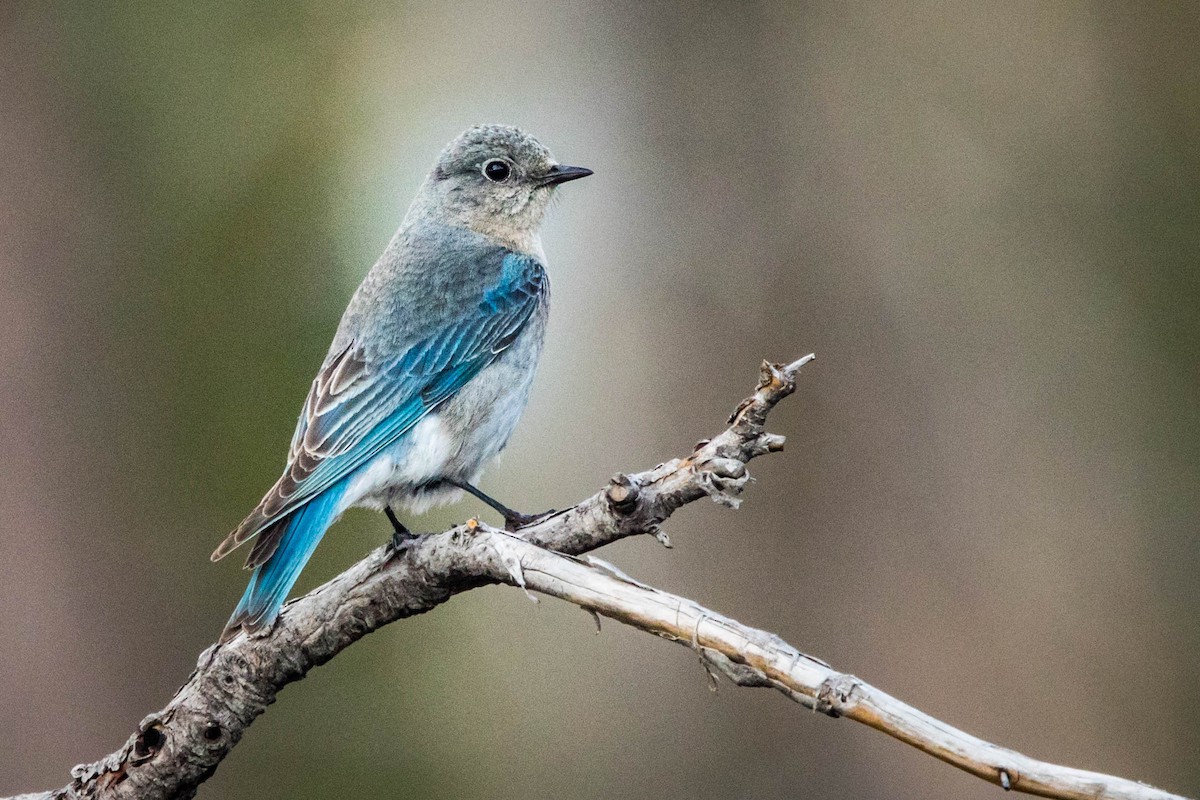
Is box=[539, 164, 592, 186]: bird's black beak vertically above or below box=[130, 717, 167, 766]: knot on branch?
above

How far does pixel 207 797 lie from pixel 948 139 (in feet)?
15.5

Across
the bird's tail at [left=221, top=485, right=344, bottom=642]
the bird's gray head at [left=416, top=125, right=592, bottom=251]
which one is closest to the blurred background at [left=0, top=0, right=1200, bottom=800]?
the bird's gray head at [left=416, top=125, right=592, bottom=251]

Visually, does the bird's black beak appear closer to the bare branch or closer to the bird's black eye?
the bird's black eye

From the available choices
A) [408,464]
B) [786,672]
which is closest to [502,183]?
[408,464]

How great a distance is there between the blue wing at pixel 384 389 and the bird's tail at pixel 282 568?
6cm

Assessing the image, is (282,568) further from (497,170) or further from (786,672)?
(497,170)

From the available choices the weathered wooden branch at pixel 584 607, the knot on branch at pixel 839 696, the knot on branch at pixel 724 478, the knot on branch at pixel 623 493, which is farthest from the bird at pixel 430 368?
the knot on branch at pixel 839 696

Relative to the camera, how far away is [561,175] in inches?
200

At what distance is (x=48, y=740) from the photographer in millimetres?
5316

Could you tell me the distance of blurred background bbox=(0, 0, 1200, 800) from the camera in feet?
17.5

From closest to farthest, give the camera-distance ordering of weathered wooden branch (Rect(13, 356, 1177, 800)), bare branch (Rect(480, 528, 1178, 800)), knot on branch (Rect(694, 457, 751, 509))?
bare branch (Rect(480, 528, 1178, 800)), weathered wooden branch (Rect(13, 356, 1177, 800)), knot on branch (Rect(694, 457, 751, 509))

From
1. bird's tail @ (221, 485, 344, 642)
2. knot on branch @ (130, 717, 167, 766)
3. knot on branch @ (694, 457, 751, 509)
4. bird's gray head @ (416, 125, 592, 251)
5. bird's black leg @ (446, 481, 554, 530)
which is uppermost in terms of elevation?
bird's gray head @ (416, 125, 592, 251)

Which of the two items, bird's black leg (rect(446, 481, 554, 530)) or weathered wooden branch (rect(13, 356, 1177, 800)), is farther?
bird's black leg (rect(446, 481, 554, 530))

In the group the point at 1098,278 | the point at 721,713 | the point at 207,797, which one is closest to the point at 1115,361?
the point at 1098,278
